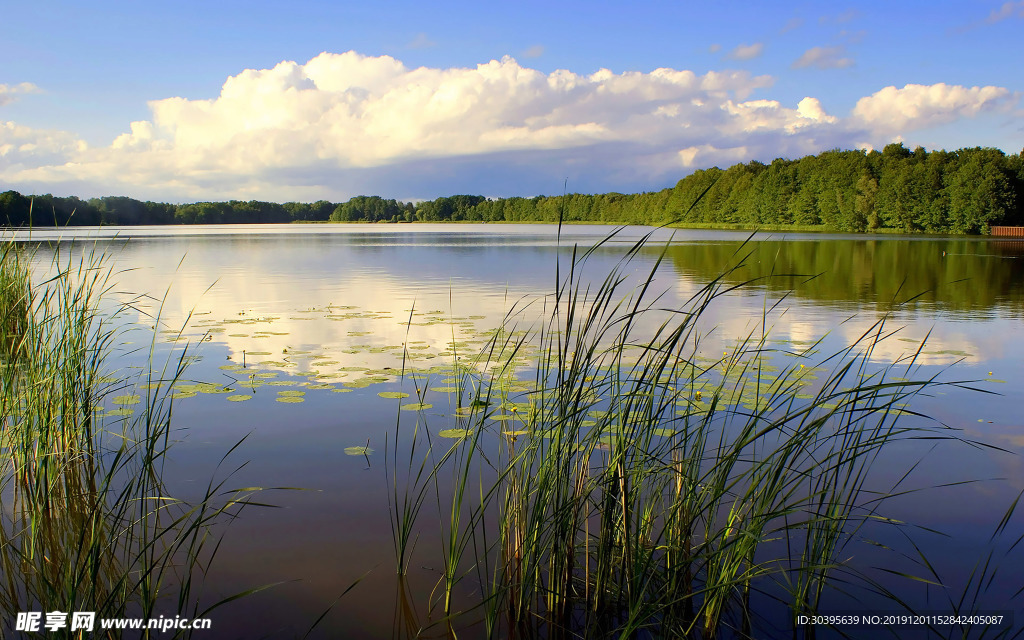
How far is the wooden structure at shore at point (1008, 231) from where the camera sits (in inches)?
1837

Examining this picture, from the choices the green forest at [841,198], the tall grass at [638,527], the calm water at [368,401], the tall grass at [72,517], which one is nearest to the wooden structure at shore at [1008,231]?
the green forest at [841,198]

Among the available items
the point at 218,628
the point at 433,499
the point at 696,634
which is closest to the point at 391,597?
the point at 218,628

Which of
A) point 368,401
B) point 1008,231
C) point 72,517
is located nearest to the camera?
point 72,517

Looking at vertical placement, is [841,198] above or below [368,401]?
above

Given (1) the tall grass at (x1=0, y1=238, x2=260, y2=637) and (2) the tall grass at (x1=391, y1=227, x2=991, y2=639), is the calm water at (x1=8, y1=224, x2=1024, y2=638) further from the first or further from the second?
(2) the tall grass at (x1=391, y1=227, x2=991, y2=639)

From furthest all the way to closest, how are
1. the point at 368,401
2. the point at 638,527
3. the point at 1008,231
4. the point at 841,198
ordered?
1. the point at 841,198
2. the point at 1008,231
3. the point at 368,401
4. the point at 638,527

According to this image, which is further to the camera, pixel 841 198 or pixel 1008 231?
pixel 841 198

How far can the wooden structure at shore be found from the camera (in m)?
46.7

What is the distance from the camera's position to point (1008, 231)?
4781 cm

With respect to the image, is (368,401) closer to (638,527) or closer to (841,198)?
(638,527)

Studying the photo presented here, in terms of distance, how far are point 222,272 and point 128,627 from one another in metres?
18.2

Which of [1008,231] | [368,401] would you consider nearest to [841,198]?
[1008,231]

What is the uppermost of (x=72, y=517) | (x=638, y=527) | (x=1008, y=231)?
(x=1008, y=231)

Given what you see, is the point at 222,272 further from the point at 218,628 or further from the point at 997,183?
the point at 997,183
